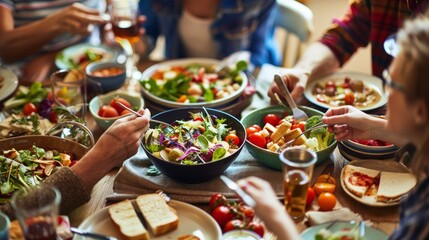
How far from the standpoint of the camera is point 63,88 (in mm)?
1993

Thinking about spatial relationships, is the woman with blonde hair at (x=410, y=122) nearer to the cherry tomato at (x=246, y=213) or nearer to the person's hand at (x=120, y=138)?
the cherry tomato at (x=246, y=213)

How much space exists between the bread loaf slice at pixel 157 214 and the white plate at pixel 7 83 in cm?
89

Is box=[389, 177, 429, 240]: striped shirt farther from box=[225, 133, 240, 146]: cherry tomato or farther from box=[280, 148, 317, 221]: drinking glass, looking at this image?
box=[225, 133, 240, 146]: cherry tomato

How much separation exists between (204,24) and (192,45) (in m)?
0.16

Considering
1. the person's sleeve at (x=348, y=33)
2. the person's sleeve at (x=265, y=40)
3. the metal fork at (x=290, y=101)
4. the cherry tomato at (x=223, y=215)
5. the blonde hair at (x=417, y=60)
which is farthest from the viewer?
the person's sleeve at (x=265, y=40)

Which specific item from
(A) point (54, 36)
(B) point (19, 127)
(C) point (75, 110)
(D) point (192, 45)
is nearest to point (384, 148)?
(C) point (75, 110)

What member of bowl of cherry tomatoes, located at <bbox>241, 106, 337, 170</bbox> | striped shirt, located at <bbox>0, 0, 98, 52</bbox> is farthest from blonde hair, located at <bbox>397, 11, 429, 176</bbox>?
striped shirt, located at <bbox>0, 0, 98, 52</bbox>

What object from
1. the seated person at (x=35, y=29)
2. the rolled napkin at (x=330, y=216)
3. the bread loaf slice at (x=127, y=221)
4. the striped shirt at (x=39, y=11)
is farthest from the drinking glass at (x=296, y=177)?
the striped shirt at (x=39, y=11)

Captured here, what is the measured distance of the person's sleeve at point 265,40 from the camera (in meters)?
2.67

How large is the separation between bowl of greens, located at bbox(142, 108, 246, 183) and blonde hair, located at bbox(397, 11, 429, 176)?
1.96 feet

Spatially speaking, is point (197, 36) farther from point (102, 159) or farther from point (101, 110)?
point (102, 159)

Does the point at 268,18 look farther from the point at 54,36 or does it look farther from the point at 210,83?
the point at 54,36

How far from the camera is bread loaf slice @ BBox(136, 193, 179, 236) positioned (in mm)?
1351

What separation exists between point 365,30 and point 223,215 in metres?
1.25
